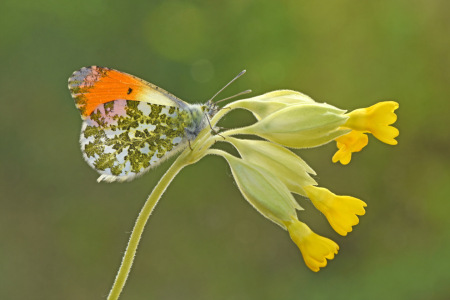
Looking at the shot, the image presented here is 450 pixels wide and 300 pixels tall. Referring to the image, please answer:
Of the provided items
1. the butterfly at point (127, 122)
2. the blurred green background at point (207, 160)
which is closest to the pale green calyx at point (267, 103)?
the butterfly at point (127, 122)

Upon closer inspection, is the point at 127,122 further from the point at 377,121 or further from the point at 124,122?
the point at 377,121

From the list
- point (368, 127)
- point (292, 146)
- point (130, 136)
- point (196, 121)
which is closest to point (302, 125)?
point (292, 146)

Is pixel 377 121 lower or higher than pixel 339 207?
higher

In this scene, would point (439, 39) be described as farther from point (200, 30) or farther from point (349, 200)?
point (349, 200)

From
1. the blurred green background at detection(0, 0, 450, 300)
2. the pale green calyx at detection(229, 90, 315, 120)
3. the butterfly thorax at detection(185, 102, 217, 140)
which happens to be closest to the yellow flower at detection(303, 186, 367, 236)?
the pale green calyx at detection(229, 90, 315, 120)

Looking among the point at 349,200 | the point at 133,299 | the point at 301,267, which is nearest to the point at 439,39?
the point at 301,267

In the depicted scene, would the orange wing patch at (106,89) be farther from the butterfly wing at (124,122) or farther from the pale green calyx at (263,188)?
the pale green calyx at (263,188)
